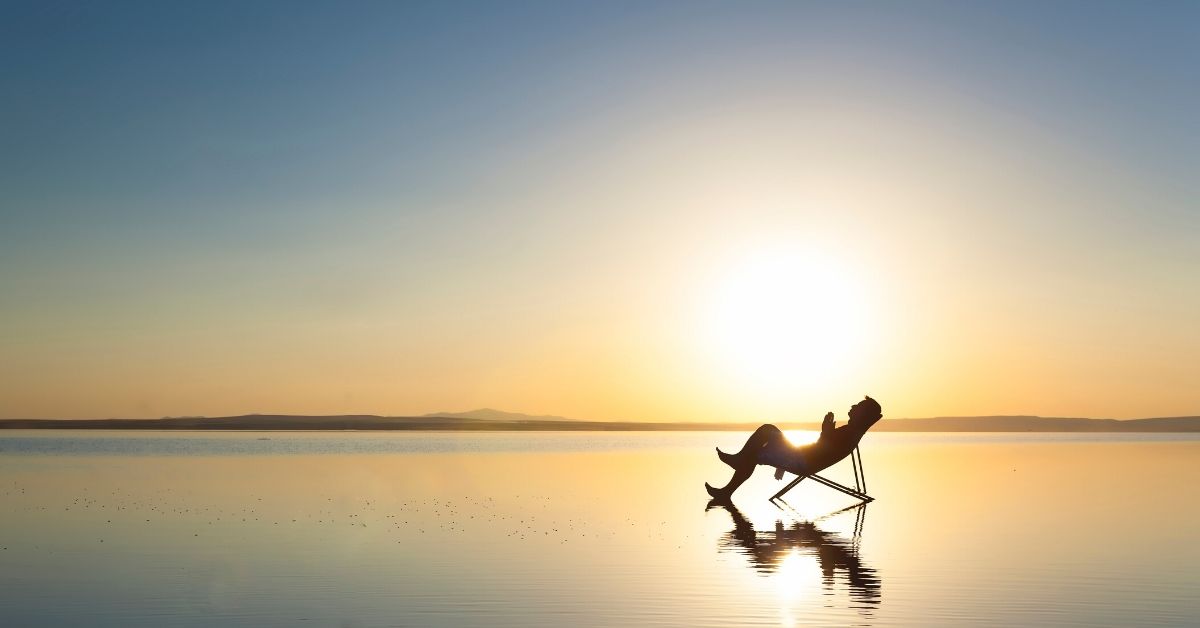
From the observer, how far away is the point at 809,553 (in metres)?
29.0

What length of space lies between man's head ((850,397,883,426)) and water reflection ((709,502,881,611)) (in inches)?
292

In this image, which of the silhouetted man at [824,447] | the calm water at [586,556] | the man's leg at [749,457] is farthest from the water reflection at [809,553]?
the man's leg at [749,457]

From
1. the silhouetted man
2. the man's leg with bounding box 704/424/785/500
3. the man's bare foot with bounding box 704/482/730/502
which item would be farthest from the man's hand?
the man's bare foot with bounding box 704/482/730/502

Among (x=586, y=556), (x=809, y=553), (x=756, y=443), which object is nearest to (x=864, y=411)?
(x=756, y=443)

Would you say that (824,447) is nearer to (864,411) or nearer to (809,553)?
(864,411)

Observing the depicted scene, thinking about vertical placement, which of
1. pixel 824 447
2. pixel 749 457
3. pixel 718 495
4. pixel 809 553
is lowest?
pixel 809 553

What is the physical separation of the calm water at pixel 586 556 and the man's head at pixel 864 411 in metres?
3.79

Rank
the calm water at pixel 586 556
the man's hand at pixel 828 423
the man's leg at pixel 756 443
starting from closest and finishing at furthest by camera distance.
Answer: the calm water at pixel 586 556, the man's hand at pixel 828 423, the man's leg at pixel 756 443

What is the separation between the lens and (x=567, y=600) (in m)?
22.0

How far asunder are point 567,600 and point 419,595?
125 inches

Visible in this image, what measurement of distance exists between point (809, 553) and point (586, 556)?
6.12 metres

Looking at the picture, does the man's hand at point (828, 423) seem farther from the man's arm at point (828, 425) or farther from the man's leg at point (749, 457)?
the man's leg at point (749, 457)

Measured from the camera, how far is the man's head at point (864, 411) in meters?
46.3

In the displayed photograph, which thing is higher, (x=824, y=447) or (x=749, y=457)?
(x=824, y=447)
